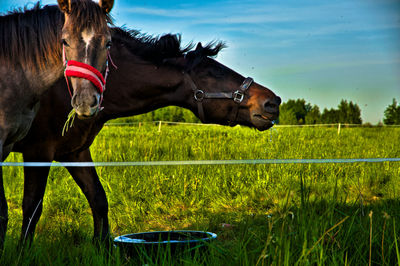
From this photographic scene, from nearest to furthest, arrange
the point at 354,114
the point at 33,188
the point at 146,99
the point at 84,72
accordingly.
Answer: the point at 84,72 → the point at 33,188 → the point at 146,99 → the point at 354,114

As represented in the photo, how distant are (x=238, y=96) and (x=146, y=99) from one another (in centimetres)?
91

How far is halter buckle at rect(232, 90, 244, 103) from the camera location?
13.6 feet

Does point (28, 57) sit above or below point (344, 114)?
below

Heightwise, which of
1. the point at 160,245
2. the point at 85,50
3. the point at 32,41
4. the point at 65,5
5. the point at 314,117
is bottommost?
the point at 160,245

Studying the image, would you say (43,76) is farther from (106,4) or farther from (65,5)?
(106,4)

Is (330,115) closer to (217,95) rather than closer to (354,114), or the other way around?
(354,114)

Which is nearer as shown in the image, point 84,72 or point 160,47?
point 84,72

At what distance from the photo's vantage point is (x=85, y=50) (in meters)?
2.94

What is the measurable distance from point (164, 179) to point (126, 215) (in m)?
0.99

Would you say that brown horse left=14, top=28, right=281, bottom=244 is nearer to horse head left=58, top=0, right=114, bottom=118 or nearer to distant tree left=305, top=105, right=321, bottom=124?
horse head left=58, top=0, right=114, bottom=118

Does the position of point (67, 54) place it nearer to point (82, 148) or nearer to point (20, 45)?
point (20, 45)

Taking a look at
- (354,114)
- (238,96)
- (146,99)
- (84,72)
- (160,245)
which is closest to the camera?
(84,72)

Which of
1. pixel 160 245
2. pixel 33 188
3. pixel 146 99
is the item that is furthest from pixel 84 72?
pixel 33 188

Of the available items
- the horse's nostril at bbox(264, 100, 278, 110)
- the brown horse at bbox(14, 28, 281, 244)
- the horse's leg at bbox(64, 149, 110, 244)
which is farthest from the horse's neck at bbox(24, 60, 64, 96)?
the horse's nostril at bbox(264, 100, 278, 110)
